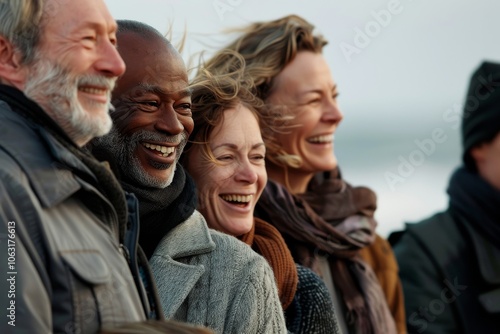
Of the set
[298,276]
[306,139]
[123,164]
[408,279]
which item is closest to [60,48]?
[123,164]

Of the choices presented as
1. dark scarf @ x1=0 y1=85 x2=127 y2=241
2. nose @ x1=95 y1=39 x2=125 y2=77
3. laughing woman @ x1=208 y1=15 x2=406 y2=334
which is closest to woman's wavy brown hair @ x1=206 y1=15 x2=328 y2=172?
laughing woman @ x1=208 y1=15 x2=406 y2=334

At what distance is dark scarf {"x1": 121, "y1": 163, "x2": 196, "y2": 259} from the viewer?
3.72 metres

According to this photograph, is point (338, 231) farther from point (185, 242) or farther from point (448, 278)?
point (185, 242)

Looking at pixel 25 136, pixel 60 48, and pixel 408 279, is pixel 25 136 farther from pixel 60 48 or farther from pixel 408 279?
pixel 408 279

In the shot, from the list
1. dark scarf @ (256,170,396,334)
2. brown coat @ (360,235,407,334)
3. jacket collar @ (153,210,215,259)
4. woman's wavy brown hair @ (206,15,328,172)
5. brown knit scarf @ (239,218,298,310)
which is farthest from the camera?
brown coat @ (360,235,407,334)

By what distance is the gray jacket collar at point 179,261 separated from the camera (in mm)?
3600

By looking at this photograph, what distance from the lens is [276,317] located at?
364cm

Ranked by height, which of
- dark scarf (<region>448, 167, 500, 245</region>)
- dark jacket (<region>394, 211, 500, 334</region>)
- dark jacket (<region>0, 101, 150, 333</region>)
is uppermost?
dark jacket (<region>0, 101, 150, 333</region>)

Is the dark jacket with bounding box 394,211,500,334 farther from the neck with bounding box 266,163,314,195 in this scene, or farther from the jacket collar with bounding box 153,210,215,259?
the jacket collar with bounding box 153,210,215,259

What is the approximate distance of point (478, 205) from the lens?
5.91 meters

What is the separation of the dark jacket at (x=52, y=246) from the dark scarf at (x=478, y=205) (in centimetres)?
328

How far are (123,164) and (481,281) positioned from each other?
98.2 inches

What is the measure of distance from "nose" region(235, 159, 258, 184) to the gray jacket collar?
541 mm

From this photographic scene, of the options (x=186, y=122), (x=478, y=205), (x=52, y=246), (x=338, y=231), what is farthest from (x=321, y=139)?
(x=52, y=246)
